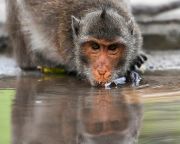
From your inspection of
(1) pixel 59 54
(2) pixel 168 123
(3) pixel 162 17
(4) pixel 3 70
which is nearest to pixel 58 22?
(1) pixel 59 54

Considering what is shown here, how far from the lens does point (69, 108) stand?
645 centimetres

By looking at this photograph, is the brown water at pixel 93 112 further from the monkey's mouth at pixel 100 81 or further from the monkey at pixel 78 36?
the monkey at pixel 78 36

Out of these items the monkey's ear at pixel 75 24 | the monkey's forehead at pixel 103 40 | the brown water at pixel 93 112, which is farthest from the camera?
the monkey's ear at pixel 75 24

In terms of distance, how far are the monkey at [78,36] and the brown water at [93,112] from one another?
0.98 feet

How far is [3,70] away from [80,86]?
1.76 m

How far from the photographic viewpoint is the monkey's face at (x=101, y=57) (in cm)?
788

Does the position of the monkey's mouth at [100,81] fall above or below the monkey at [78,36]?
below

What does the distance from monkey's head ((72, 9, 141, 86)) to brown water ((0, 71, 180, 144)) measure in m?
0.21

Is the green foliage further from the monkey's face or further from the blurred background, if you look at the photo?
the blurred background

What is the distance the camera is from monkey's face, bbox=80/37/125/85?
25.8 ft

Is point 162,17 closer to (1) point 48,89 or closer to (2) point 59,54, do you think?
(2) point 59,54

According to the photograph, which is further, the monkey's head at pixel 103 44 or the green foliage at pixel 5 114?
the monkey's head at pixel 103 44

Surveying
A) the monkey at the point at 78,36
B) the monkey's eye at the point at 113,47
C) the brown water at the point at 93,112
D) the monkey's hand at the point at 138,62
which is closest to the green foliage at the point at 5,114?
the brown water at the point at 93,112

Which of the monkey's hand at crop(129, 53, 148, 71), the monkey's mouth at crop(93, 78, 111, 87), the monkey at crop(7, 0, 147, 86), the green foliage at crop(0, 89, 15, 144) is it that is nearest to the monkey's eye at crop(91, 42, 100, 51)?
the monkey at crop(7, 0, 147, 86)
